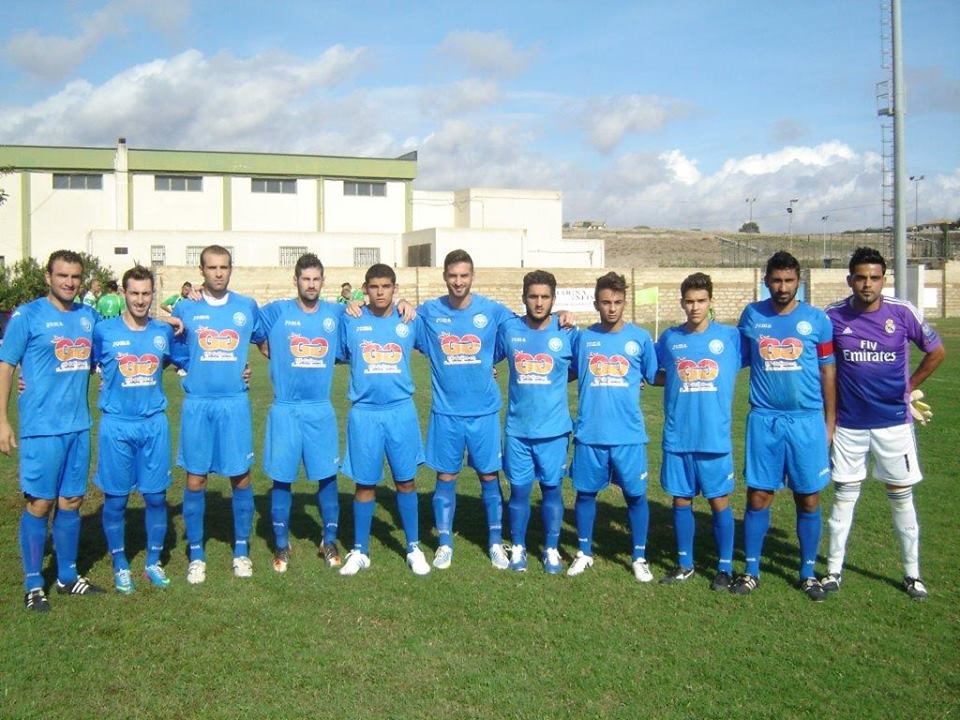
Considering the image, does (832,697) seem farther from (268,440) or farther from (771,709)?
(268,440)

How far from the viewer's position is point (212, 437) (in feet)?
20.1

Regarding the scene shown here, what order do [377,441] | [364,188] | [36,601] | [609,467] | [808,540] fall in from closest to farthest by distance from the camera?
[36,601] → [808,540] → [609,467] → [377,441] → [364,188]

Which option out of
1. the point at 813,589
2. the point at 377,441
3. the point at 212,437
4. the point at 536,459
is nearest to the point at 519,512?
the point at 536,459

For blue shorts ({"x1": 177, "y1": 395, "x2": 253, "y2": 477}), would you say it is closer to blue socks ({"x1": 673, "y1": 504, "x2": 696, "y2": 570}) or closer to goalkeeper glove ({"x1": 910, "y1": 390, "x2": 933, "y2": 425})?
blue socks ({"x1": 673, "y1": 504, "x2": 696, "y2": 570})

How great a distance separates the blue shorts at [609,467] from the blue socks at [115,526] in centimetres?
319

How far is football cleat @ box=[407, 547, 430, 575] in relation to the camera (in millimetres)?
6219

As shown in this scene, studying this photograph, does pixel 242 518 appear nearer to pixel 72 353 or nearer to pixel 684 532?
pixel 72 353

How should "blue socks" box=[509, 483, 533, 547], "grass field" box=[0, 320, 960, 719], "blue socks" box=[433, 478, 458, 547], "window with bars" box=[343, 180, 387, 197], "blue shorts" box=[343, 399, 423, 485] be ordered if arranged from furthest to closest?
"window with bars" box=[343, 180, 387, 197] < "blue socks" box=[433, 478, 458, 547] < "blue socks" box=[509, 483, 533, 547] < "blue shorts" box=[343, 399, 423, 485] < "grass field" box=[0, 320, 960, 719]

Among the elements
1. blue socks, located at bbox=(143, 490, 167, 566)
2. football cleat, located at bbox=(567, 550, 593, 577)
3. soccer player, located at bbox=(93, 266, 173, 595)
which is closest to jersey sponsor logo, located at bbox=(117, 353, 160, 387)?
soccer player, located at bbox=(93, 266, 173, 595)

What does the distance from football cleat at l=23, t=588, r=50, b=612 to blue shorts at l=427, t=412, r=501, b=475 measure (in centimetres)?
270

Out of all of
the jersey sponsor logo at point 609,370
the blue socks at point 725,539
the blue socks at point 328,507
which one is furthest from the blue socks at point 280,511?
the blue socks at point 725,539

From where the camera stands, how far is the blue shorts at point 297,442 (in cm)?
625

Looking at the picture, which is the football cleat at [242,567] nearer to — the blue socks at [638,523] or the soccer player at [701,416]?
the blue socks at [638,523]

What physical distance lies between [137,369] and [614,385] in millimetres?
3295
